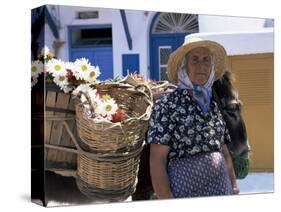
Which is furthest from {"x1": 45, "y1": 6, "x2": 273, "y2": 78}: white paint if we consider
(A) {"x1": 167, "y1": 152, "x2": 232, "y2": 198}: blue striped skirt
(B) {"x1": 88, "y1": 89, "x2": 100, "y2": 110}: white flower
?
(A) {"x1": 167, "y1": 152, "x2": 232, "y2": 198}: blue striped skirt

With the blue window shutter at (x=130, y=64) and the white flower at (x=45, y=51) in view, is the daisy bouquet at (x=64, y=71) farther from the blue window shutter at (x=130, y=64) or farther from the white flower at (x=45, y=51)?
the blue window shutter at (x=130, y=64)

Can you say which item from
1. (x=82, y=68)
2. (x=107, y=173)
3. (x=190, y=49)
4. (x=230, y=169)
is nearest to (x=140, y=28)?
(x=190, y=49)

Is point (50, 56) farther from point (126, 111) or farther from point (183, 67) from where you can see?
point (183, 67)

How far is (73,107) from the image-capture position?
7254 mm

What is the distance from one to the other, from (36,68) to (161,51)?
1.27 metres

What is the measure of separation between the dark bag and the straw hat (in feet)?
0.47

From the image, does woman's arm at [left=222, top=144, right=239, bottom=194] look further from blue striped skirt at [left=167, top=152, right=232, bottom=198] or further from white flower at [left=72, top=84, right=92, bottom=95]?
white flower at [left=72, top=84, right=92, bottom=95]

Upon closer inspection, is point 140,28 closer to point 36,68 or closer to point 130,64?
point 130,64

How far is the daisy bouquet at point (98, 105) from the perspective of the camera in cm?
710

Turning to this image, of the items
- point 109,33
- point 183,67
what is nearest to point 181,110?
point 183,67

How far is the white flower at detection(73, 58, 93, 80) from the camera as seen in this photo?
24.0ft

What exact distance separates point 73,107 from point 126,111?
50cm

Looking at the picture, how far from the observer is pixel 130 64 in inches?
300

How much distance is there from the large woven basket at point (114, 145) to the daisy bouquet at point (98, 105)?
0.05m
